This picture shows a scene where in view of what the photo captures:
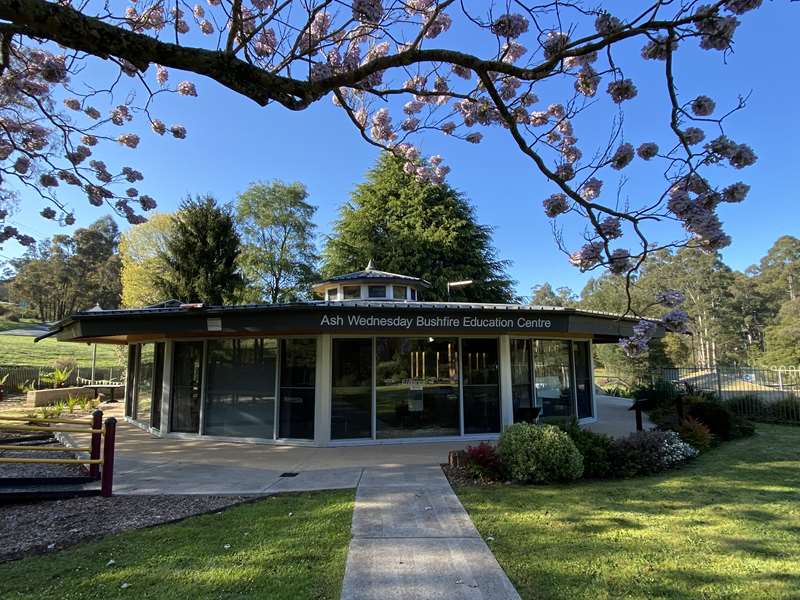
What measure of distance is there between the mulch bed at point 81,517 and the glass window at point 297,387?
424 cm

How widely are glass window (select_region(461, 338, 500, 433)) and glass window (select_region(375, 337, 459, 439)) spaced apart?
25cm

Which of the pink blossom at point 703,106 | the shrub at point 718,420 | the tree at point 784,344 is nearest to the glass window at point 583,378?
the shrub at point 718,420

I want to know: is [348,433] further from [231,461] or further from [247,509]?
[247,509]

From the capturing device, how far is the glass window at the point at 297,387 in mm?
10484

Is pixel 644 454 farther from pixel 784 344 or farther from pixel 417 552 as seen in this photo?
pixel 784 344

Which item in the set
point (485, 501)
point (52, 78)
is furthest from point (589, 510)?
point (52, 78)

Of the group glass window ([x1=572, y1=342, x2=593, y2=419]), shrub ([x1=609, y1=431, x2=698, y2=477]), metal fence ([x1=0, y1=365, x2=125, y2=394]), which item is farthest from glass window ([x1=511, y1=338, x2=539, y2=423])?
metal fence ([x1=0, y1=365, x2=125, y2=394])

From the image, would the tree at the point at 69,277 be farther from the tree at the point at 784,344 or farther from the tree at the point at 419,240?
the tree at the point at 784,344

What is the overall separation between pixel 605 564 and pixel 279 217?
110ft

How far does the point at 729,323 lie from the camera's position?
57.8 m

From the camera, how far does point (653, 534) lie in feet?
15.2

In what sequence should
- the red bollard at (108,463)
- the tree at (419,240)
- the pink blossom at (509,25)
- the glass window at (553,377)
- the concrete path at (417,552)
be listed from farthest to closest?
the tree at (419,240)
the glass window at (553,377)
the red bollard at (108,463)
the pink blossom at (509,25)
the concrete path at (417,552)

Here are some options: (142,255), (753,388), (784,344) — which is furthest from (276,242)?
(784,344)

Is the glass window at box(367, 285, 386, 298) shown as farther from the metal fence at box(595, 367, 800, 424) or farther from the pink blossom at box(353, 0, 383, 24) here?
the pink blossom at box(353, 0, 383, 24)
